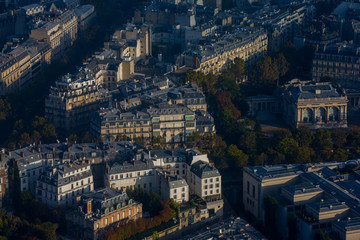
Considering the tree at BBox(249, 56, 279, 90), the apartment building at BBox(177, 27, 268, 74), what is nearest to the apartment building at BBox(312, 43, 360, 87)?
the tree at BBox(249, 56, 279, 90)

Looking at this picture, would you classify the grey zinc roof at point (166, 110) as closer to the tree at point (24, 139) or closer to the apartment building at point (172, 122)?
the apartment building at point (172, 122)

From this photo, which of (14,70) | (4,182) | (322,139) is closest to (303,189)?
(322,139)

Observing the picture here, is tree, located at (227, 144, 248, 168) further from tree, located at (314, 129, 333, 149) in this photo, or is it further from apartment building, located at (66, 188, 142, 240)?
apartment building, located at (66, 188, 142, 240)

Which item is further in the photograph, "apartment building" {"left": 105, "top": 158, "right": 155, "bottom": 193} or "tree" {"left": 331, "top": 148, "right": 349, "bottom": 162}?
"tree" {"left": 331, "top": 148, "right": 349, "bottom": 162}

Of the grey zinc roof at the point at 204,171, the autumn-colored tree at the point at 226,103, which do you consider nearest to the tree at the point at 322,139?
the autumn-colored tree at the point at 226,103

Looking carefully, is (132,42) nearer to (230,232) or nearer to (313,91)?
(313,91)

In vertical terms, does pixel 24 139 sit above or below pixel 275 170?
above
